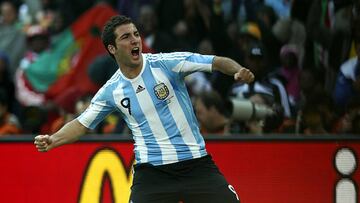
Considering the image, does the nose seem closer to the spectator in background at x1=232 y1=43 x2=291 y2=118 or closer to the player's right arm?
the player's right arm

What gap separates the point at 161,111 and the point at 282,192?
1736 mm

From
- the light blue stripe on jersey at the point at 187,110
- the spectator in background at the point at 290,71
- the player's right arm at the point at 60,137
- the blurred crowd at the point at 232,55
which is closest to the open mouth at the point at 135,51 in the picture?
the light blue stripe on jersey at the point at 187,110

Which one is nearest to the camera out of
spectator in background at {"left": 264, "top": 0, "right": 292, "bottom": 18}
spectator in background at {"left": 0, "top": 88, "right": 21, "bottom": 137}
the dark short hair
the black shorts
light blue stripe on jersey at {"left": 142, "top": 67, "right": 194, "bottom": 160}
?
the black shorts

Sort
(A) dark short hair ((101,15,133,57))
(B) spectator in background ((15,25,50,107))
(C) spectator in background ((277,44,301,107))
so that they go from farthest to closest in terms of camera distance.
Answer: (B) spectator in background ((15,25,50,107)) → (C) spectator in background ((277,44,301,107)) → (A) dark short hair ((101,15,133,57))

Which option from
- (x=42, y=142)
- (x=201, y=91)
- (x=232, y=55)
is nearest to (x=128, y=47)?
(x=42, y=142)

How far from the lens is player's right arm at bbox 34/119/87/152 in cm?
714

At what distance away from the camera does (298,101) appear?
10086mm

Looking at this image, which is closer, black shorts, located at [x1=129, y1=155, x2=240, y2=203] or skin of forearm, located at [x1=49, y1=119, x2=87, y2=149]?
black shorts, located at [x1=129, y1=155, x2=240, y2=203]

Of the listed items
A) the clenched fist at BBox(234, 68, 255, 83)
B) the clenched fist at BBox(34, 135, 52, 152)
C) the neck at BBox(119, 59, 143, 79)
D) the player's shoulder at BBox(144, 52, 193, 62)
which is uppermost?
the player's shoulder at BBox(144, 52, 193, 62)

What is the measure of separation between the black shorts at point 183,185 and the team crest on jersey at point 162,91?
1.64 ft

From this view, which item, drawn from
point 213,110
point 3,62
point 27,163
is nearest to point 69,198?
point 27,163

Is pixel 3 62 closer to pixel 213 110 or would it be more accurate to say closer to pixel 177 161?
pixel 213 110

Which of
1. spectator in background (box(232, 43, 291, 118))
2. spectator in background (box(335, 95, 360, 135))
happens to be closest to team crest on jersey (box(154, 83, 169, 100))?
spectator in background (box(335, 95, 360, 135))

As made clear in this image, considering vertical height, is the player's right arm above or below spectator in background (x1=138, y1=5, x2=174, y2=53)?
below
